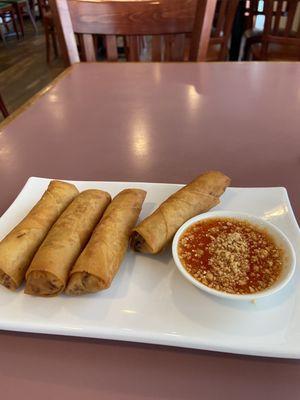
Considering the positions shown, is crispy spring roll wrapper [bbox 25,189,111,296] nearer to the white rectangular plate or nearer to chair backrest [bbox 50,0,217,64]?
the white rectangular plate

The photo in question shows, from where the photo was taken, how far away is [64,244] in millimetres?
621

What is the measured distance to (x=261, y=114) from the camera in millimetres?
1155

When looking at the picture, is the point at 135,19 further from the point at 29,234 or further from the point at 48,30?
the point at 48,30

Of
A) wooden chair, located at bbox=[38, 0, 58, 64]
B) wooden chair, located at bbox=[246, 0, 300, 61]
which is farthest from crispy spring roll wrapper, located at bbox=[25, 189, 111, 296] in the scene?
wooden chair, located at bbox=[38, 0, 58, 64]

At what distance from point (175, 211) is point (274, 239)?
0.64 ft

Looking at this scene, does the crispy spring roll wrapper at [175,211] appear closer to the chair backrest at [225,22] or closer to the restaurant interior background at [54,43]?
the restaurant interior background at [54,43]

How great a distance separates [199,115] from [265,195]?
50 cm

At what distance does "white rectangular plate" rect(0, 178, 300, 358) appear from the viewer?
50 centimetres

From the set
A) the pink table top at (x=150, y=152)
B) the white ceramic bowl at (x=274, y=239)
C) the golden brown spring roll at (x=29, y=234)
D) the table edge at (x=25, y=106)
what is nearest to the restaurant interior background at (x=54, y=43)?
the table edge at (x=25, y=106)

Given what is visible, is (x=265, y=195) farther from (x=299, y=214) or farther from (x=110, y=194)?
(x=110, y=194)

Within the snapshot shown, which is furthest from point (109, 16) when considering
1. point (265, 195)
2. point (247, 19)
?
point (247, 19)

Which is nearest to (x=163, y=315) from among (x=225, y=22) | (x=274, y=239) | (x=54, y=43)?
(x=274, y=239)

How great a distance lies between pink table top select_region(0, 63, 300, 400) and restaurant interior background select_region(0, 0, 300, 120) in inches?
20.2

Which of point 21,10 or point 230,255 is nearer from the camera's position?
point 230,255
